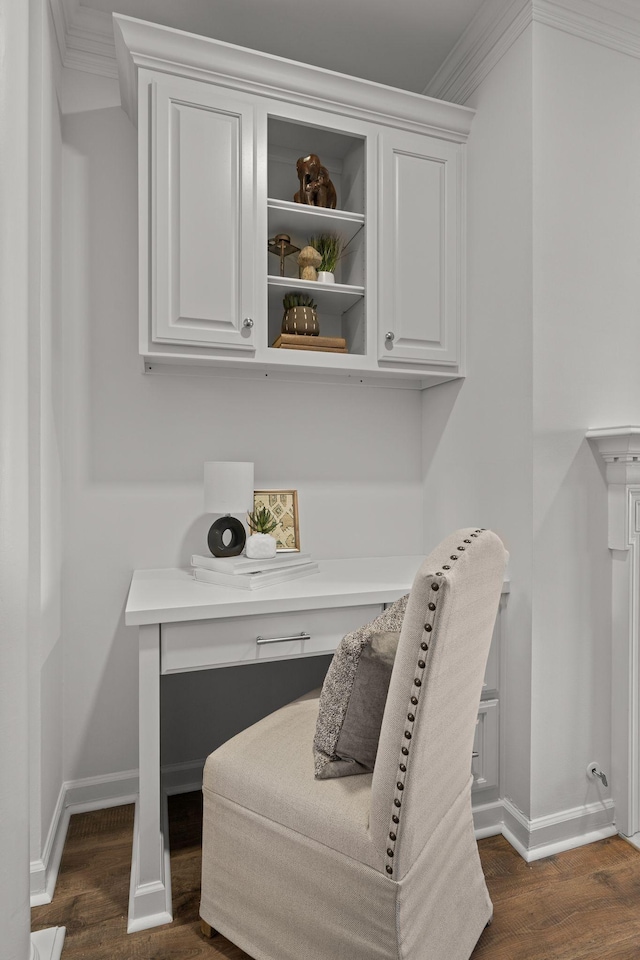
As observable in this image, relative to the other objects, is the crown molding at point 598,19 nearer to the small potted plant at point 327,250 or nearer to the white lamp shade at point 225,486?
the small potted plant at point 327,250

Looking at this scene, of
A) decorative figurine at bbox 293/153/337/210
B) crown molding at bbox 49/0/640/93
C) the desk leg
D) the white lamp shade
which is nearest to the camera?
the desk leg

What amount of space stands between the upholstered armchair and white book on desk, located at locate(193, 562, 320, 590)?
415 millimetres


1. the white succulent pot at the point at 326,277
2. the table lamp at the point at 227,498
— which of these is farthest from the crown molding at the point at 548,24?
the table lamp at the point at 227,498

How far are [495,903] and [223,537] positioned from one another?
4.32 ft

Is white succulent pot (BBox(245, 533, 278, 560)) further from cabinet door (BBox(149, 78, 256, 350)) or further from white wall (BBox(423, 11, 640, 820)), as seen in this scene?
white wall (BBox(423, 11, 640, 820))

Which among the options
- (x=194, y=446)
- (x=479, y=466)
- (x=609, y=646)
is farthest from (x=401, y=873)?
(x=194, y=446)

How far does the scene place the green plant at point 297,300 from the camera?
202cm

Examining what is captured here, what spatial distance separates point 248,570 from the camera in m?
1.75

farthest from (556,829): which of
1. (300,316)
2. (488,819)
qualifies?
(300,316)

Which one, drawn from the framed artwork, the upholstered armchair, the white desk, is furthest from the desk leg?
the framed artwork

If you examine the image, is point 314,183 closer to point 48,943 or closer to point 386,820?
point 386,820

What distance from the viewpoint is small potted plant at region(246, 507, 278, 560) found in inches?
73.2

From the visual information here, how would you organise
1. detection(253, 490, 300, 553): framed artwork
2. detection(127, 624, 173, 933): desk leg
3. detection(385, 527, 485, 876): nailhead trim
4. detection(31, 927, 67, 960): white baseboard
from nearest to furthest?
detection(385, 527, 485, 876): nailhead trim → detection(31, 927, 67, 960): white baseboard → detection(127, 624, 173, 933): desk leg → detection(253, 490, 300, 553): framed artwork

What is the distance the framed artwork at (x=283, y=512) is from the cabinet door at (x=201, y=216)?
1.88ft
